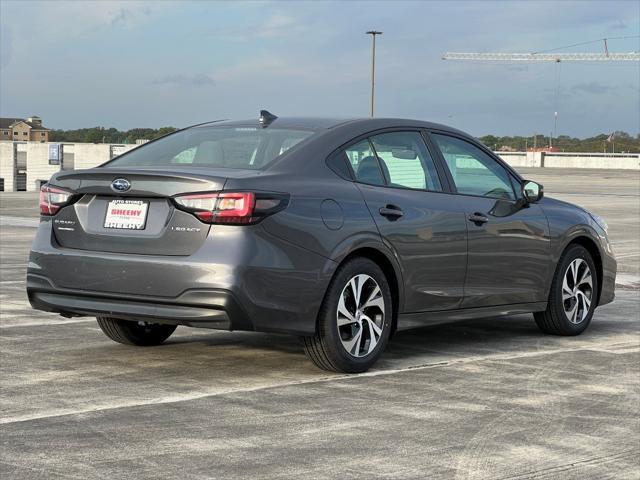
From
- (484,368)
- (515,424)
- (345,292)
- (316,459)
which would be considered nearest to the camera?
(316,459)

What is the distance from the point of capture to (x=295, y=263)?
22.3ft

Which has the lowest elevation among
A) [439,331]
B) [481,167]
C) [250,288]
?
[439,331]

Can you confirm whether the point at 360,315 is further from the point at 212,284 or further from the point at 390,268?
the point at 212,284

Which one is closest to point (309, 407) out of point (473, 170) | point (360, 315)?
point (360, 315)

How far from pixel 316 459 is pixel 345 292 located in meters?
2.10

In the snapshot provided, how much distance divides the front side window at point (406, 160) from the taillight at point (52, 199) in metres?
1.93

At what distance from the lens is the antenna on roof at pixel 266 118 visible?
7.76 meters

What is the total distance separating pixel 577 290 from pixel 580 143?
15569 cm

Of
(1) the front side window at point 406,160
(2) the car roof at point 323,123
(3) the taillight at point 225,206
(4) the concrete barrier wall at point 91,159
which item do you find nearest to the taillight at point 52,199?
(3) the taillight at point 225,206

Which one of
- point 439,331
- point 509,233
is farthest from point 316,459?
point 439,331

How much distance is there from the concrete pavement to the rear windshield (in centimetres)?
122

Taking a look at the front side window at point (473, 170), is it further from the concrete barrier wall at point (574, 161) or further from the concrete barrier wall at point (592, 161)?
the concrete barrier wall at point (574, 161)

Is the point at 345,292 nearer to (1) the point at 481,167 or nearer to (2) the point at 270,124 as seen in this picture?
(2) the point at 270,124

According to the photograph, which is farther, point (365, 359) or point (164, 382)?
→ point (365, 359)
